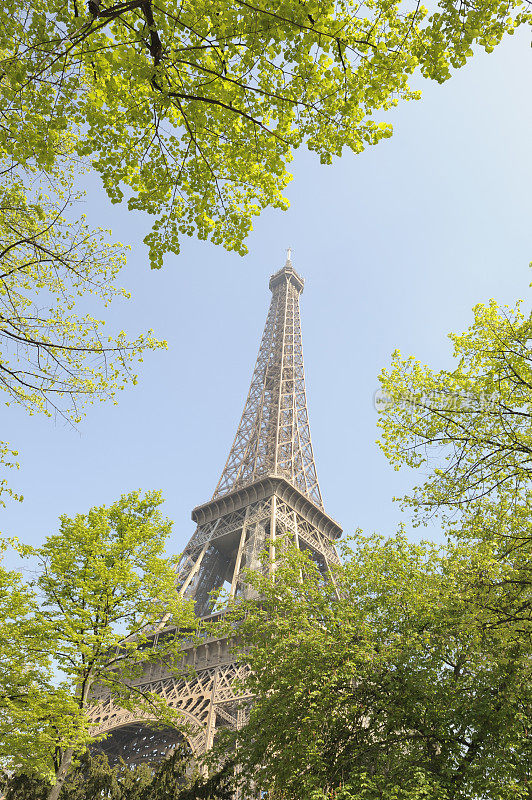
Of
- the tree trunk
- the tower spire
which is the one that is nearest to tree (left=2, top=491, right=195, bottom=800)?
the tree trunk

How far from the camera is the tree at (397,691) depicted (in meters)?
9.58

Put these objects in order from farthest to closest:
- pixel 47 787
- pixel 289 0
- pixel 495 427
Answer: pixel 47 787 → pixel 495 427 → pixel 289 0

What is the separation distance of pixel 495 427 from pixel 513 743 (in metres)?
5.70

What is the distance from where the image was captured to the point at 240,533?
39.0m

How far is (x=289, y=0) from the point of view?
5.38 m

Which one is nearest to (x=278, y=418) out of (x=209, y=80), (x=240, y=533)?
(x=240, y=533)

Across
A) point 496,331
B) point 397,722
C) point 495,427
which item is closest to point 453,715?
point 397,722

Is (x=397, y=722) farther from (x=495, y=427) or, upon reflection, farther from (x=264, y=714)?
(x=495, y=427)

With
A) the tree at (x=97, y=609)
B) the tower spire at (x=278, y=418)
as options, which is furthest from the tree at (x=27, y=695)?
the tower spire at (x=278, y=418)

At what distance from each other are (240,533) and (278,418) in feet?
42.1

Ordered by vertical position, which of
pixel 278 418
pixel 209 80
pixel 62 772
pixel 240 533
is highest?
pixel 278 418

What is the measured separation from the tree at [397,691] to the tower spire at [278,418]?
2435 cm

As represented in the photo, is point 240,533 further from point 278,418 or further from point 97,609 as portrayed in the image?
point 97,609

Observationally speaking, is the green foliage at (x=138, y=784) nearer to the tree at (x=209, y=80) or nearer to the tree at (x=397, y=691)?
the tree at (x=397, y=691)
